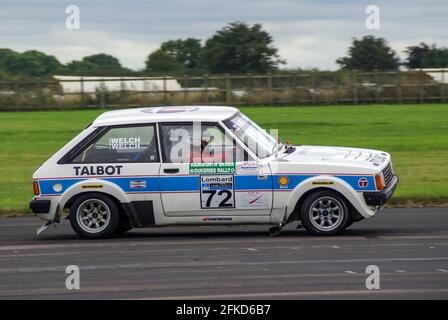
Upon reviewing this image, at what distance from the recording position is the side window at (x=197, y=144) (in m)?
12.9

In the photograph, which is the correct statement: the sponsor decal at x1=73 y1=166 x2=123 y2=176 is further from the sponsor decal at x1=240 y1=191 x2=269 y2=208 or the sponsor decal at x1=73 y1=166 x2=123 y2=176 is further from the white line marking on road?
the white line marking on road

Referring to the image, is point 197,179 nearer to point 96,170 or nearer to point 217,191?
point 217,191

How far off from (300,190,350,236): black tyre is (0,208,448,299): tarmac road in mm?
162

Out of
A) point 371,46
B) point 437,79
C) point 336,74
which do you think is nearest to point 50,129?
point 336,74

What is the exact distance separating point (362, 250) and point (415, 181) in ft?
26.1

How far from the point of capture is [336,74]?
48.8 meters

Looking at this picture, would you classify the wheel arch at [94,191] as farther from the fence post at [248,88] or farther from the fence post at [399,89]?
the fence post at [399,89]

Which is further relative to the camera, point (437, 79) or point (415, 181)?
point (437, 79)

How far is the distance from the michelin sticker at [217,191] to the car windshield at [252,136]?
541mm

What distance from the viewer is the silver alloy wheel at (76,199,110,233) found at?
43.1ft

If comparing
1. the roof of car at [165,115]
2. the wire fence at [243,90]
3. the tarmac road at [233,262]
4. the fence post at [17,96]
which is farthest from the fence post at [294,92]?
the roof of car at [165,115]

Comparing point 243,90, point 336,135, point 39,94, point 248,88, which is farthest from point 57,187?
point 39,94

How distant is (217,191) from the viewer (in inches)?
502

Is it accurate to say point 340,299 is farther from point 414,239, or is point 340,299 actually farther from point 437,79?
point 437,79
